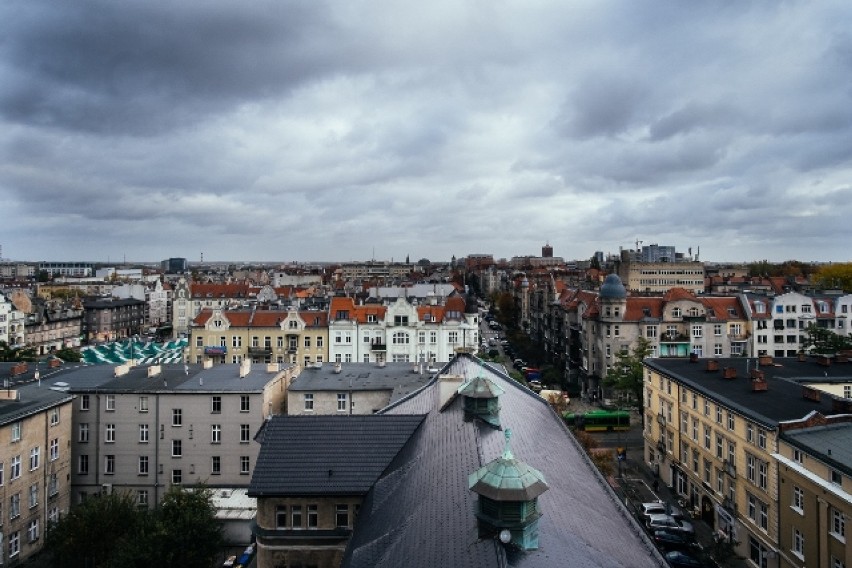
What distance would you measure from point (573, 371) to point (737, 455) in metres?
47.6

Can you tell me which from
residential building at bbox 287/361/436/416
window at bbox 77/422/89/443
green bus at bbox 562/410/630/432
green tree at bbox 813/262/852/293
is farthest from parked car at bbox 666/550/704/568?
green tree at bbox 813/262/852/293

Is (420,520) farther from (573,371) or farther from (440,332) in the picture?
(573,371)

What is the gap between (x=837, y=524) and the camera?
26656 millimetres

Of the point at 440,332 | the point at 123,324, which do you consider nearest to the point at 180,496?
the point at 440,332

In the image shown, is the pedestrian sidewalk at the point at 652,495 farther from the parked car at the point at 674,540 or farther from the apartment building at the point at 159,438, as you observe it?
the apartment building at the point at 159,438

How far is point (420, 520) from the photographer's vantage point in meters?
16.8

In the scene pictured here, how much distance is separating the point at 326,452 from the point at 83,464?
26769 mm

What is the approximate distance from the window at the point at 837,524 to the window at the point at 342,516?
20087 millimetres

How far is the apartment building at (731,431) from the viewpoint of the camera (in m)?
32.9

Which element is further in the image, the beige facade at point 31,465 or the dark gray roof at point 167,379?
the dark gray roof at point 167,379

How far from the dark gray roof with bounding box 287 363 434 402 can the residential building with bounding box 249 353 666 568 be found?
11935 mm

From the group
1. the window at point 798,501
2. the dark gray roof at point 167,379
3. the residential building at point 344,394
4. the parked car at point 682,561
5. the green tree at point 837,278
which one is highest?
the green tree at point 837,278

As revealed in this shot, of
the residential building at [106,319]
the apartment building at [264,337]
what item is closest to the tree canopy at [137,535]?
the apartment building at [264,337]

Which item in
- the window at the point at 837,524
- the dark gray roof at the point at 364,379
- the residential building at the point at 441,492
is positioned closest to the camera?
the residential building at the point at 441,492
